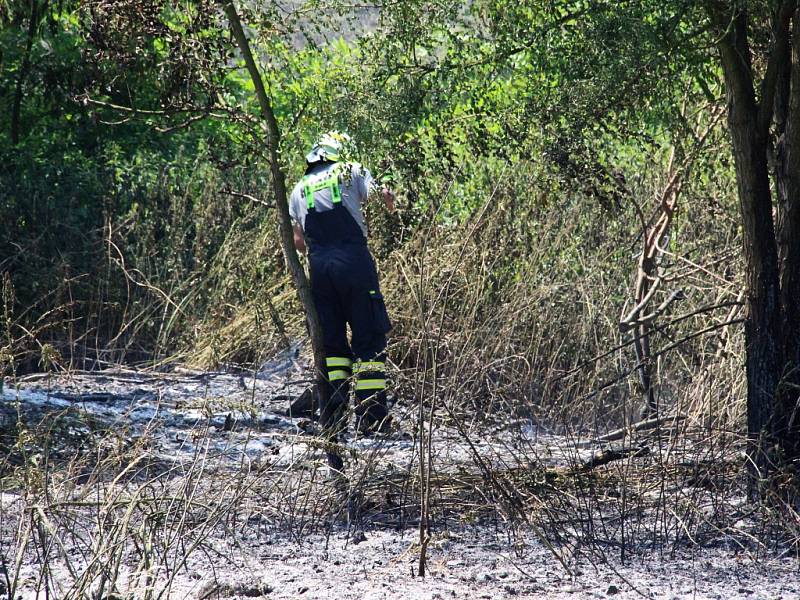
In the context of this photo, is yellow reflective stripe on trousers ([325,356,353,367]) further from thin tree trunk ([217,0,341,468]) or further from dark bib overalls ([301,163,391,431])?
thin tree trunk ([217,0,341,468])

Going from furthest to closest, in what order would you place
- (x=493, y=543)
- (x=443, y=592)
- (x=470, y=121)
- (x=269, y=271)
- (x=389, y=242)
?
(x=269, y=271)
(x=389, y=242)
(x=470, y=121)
(x=493, y=543)
(x=443, y=592)

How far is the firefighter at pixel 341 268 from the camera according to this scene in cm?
738

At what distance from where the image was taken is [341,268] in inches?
297

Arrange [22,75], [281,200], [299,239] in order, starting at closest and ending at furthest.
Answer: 1. [281,200]
2. [299,239]
3. [22,75]

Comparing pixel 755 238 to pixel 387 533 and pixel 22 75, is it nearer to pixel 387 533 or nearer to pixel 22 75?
pixel 387 533

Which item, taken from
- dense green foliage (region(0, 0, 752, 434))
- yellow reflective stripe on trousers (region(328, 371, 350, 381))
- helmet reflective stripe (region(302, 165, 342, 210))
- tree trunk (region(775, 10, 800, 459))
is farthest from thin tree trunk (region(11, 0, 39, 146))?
tree trunk (region(775, 10, 800, 459))

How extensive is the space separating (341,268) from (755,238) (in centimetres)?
304

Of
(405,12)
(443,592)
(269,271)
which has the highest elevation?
(405,12)

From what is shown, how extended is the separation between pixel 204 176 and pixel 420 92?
632 cm

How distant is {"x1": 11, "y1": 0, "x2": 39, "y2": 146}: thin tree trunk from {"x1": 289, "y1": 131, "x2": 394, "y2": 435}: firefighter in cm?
399

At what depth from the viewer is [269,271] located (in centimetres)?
1047

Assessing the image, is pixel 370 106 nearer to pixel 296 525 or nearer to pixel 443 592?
pixel 296 525

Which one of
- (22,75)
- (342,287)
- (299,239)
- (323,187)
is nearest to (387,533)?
(342,287)

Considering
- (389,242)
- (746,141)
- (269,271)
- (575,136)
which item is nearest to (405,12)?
(575,136)
